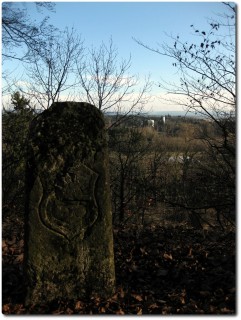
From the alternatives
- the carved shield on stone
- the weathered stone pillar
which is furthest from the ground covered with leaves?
the carved shield on stone

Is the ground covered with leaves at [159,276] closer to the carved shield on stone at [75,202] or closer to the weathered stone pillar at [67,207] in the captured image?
the weathered stone pillar at [67,207]

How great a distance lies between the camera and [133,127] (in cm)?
1518

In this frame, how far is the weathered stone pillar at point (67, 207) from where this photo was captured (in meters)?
3.77

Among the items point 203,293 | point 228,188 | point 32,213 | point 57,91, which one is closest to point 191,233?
point 203,293

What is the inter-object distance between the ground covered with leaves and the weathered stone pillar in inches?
9.4

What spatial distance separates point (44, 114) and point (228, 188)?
6.11m

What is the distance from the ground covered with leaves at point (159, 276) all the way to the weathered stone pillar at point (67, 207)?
0.24 meters

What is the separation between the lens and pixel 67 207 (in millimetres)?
3840

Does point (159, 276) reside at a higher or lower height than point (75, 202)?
lower

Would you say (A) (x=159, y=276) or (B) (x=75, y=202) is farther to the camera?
(A) (x=159, y=276)

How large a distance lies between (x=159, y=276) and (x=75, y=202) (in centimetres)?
166

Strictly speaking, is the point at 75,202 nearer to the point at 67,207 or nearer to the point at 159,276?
the point at 67,207

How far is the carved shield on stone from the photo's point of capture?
3.82 metres

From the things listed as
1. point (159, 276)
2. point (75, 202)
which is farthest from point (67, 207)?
point (159, 276)
